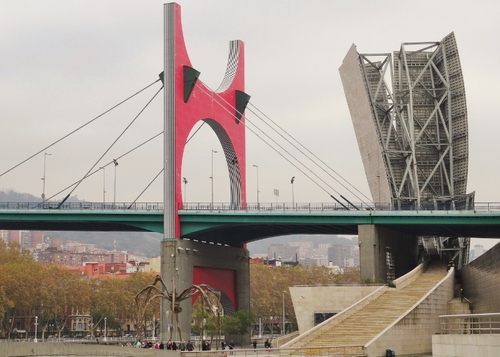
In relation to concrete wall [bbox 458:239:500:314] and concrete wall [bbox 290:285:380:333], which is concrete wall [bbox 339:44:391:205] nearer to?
concrete wall [bbox 458:239:500:314]

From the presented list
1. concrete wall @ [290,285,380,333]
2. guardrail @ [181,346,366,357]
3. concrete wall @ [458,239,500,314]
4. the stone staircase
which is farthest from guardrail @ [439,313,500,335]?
concrete wall @ [290,285,380,333]

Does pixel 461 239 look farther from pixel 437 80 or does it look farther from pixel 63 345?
pixel 63 345

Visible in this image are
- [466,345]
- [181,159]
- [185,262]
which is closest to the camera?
[466,345]

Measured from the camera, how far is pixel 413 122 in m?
90.4

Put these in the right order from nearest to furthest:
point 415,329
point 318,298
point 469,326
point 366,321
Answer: point 469,326
point 415,329
point 366,321
point 318,298

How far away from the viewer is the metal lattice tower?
89188 millimetres

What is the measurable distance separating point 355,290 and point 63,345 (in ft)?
68.3

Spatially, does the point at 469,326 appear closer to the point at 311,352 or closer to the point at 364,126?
the point at 311,352

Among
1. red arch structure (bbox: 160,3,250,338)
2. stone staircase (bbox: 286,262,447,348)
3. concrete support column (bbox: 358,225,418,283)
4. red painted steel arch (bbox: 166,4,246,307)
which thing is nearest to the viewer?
stone staircase (bbox: 286,262,447,348)

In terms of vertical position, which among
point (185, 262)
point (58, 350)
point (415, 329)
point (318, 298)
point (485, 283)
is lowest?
point (58, 350)

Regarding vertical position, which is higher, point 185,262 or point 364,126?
point 364,126

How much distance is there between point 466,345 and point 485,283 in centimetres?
3761

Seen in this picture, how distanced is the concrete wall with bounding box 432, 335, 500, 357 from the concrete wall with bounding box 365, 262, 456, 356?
1836cm

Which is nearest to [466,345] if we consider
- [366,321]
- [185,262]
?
[366,321]
